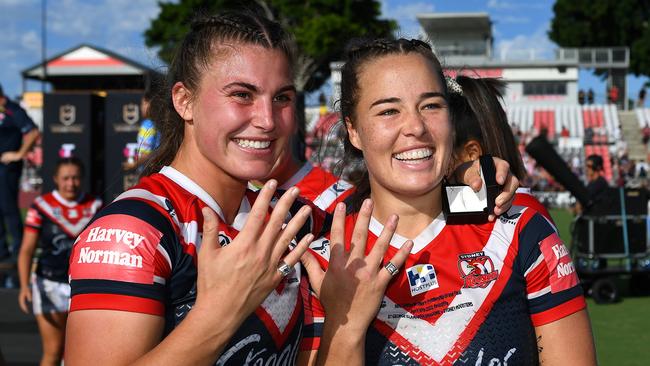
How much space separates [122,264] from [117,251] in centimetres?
3

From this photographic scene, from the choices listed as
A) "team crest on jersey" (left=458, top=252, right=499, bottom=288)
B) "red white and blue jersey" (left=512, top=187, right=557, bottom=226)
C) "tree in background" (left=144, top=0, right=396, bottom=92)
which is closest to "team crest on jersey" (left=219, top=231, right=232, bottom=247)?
"team crest on jersey" (left=458, top=252, right=499, bottom=288)

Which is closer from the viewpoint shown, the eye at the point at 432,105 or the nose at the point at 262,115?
the nose at the point at 262,115

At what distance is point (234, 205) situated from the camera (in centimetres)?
209

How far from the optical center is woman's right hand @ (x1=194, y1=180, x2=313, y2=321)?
5.48ft

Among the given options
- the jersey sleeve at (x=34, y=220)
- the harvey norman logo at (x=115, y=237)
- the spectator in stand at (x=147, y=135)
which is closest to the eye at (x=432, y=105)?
the spectator in stand at (x=147, y=135)

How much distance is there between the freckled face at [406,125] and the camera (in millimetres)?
2182

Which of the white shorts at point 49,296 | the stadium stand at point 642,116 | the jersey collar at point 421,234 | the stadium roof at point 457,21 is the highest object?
the stadium roof at point 457,21

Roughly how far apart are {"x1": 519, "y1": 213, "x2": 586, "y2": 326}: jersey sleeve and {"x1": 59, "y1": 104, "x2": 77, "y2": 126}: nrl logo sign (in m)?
9.23

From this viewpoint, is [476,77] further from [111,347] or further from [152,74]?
[111,347]

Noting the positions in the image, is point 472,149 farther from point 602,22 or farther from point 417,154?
point 602,22

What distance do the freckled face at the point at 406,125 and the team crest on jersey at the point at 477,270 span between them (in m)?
0.24

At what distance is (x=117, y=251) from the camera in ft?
5.39

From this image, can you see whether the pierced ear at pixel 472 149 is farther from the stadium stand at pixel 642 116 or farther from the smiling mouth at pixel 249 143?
the stadium stand at pixel 642 116

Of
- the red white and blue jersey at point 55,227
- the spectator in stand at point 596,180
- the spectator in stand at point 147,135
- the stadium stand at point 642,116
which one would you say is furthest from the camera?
the stadium stand at point 642,116
